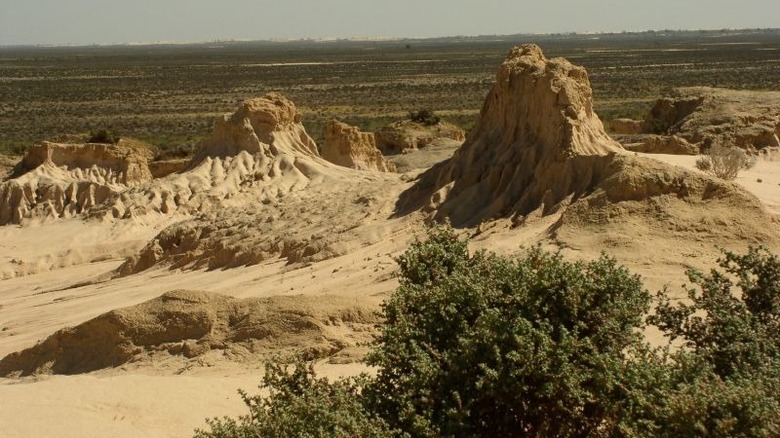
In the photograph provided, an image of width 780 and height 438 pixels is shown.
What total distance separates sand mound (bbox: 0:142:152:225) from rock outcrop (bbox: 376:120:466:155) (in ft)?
30.3

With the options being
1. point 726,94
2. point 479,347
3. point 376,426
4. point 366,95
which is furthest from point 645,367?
point 366,95

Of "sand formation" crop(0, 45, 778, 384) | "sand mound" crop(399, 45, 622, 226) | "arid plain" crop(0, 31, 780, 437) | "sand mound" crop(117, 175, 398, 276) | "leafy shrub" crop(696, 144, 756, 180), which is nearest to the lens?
"arid plain" crop(0, 31, 780, 437)

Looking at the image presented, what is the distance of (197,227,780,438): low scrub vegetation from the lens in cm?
753

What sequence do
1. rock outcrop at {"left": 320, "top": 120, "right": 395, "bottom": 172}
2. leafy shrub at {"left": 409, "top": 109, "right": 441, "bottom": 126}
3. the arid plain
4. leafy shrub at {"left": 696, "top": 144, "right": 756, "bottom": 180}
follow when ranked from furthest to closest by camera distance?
leafy shrub at {"left": 409, "top": 109, "right": 441, "bottom": 126} → rock outcrop at {"left": 320, "top": 120, "right": 395, "bottom": 172} → leafy shrub at {"left": 696, "top": 144, "right": 756, "bottom": 180} → the arid plain

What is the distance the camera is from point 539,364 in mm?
7996

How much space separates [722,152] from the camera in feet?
64.0

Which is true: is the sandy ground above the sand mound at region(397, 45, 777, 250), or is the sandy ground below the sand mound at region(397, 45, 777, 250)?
below

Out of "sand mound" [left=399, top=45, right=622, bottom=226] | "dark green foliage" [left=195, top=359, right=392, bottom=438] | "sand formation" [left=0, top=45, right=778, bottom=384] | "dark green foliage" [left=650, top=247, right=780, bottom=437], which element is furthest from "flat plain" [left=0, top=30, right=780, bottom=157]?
"dark green foliage" [left=650, top=247, right=780, bottom=437]

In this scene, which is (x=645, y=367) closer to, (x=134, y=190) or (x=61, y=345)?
(x=61, y=345)

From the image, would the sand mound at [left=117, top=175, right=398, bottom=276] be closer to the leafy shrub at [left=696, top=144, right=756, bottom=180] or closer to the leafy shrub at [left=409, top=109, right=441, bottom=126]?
the leafy shrub at [left=696, top=144, right=756, bottom=180]

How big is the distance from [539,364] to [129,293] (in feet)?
38.9

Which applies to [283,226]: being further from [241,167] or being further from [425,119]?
[425,119]

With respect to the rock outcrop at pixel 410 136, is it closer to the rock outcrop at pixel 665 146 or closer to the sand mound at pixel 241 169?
the sand mound at pixel 241 169

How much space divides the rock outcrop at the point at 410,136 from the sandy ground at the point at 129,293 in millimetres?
13004
